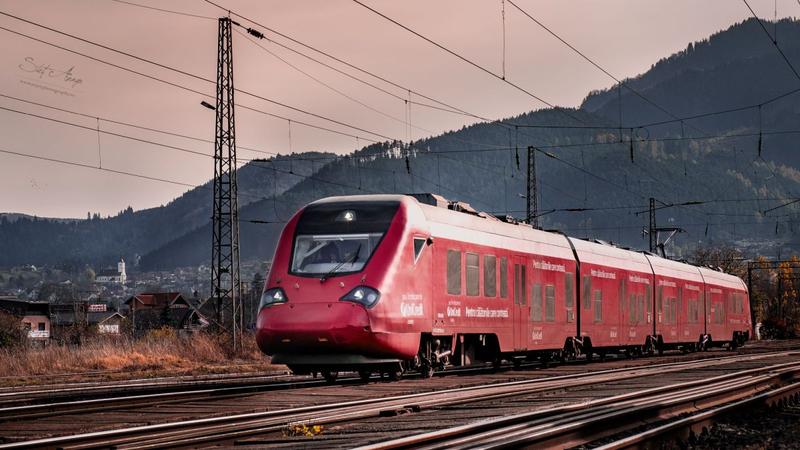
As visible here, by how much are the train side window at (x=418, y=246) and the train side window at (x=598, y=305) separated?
11920mm

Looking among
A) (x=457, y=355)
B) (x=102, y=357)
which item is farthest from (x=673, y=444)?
(x=102, y=357)

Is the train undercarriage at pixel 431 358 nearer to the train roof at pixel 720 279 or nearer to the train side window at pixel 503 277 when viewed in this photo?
the train side window at pixel 503 277

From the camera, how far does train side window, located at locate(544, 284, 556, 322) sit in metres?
26.8

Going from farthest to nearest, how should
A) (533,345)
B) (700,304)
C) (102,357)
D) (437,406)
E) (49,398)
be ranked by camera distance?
(700,304)
(102,357)
(533,345)
(49,398)
(437,406)

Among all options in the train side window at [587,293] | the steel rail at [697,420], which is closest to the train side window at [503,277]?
the train side window at [587,293]

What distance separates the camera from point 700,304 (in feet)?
144

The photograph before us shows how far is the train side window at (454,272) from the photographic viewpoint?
2134 cm

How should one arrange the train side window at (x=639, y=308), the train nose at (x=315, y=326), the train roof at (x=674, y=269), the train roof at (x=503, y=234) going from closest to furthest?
the train nose at (x=315, y=326) < the train roof at (x=503, y=234) < the train side window at (x=639, y=308) < the train roof at (x=674, y=269)

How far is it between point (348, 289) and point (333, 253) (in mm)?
982

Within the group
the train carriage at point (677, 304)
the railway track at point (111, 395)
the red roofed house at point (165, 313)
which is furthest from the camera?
the red roofed house at point (165, 313)

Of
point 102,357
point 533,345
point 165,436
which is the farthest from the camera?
point 102,357

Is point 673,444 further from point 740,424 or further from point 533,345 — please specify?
point 533,345

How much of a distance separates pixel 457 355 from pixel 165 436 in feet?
37.7

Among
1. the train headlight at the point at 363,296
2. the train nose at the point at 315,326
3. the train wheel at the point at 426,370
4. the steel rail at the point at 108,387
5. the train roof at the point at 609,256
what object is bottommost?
the steel rail at the point at 108,387
